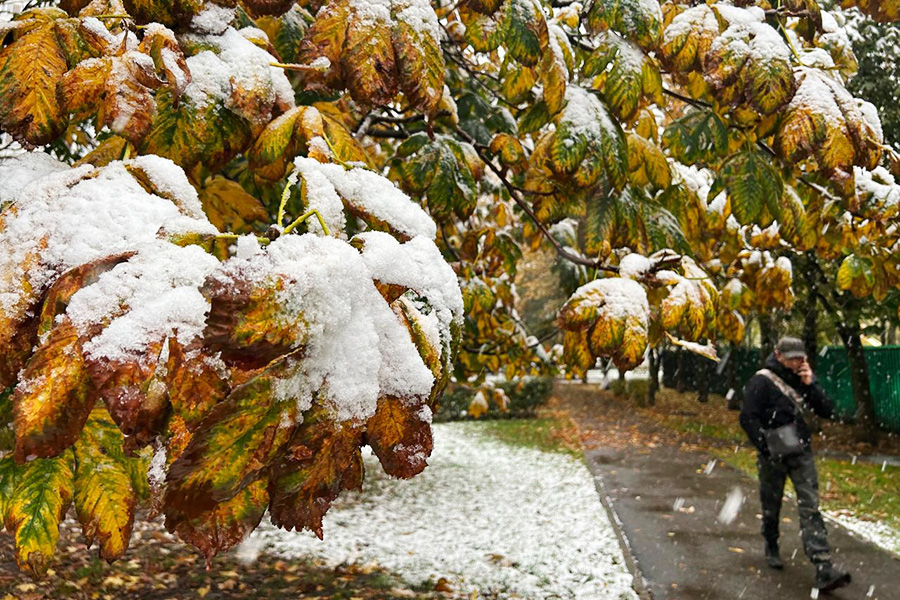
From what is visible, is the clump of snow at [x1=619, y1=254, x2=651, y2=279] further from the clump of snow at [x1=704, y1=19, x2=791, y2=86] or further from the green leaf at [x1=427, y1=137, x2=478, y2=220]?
the green leaf at [x1=427, y1=137, x2=478, y2=220]

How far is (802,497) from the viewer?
520 cm

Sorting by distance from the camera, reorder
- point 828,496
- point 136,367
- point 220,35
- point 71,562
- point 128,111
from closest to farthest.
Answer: point 136,367 → point 128,111 → point 220,35 → point 71,562 → point 828,496

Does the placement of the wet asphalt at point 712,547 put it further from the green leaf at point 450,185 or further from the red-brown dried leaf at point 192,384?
the red-brown dried leaf at point 192,384

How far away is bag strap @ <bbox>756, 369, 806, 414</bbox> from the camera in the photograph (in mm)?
5406

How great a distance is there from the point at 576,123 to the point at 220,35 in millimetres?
1200

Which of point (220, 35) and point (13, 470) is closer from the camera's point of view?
point (13, 470)

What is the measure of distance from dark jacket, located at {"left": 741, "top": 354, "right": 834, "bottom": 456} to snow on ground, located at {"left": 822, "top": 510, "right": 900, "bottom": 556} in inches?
72.2

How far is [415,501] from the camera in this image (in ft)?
30.0

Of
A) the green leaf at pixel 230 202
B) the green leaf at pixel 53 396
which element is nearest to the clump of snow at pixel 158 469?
the green leaf at pixel 53 396

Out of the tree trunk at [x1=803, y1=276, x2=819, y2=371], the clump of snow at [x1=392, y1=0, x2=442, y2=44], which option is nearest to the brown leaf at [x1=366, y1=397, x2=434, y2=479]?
the clump of snow at [x1=392, y1=0, x2=442, y2=44]

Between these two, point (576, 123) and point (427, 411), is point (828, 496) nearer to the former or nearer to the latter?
point (576, 123)

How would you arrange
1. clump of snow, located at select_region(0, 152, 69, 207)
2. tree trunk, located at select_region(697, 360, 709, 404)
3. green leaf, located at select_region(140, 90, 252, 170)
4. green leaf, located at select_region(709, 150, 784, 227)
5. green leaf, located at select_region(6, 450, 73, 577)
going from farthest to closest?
tree trunk, located at select_region(697, 360, 709, 404) < green leaf, located at select_region(709, 150, 784, 227) < green leaf, located at select_region(140, 90, 252, 170) < clump of snow, located at select_region(0, 152, 69, 207) < green leaf, located at select_region(6, 450, 73, 577)

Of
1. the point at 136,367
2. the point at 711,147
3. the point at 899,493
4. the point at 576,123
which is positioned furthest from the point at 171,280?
the point at 899,493

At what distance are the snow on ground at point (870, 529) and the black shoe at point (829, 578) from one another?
145 cm
